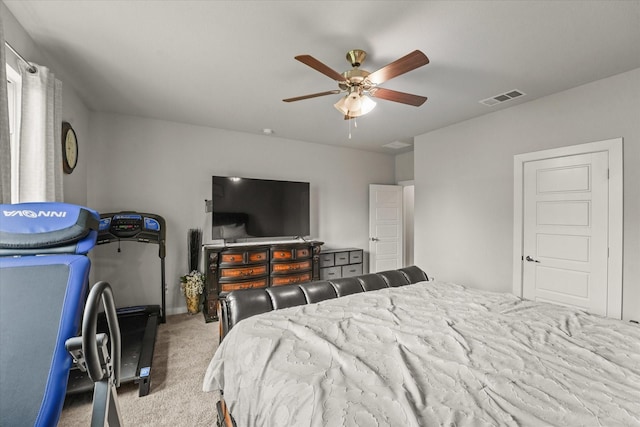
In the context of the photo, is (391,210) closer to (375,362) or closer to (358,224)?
(358,224)

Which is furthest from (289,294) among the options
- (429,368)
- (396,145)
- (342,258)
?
(396,145)

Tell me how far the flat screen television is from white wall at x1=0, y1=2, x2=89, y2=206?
1.51 meters

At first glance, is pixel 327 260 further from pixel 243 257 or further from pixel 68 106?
pixel 68 106

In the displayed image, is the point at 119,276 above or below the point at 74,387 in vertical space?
above

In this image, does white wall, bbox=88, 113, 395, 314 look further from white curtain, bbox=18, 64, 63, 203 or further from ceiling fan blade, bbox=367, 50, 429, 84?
ceiling fan blade, bbox=367, 50, 429, 84

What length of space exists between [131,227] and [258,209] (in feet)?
5.46

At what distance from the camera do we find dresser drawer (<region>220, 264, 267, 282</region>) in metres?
3.73

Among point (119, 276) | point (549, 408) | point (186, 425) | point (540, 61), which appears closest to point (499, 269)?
point (540, 61)

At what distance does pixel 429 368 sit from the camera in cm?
113

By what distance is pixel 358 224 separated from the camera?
18.4ft

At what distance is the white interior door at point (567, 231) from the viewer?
2.76 meters

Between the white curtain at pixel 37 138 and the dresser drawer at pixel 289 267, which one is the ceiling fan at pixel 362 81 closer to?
the white curtain at pixel 37 138

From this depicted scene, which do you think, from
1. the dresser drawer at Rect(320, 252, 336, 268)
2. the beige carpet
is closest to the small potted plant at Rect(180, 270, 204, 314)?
the beige carpet

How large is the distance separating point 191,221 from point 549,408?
13.8ft
